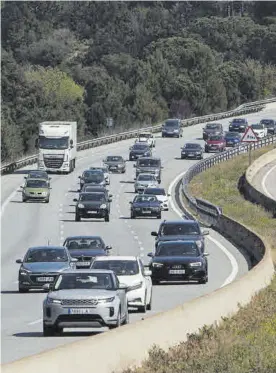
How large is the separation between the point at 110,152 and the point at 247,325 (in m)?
85.0

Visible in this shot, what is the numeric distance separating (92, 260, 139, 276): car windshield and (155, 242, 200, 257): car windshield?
585cm

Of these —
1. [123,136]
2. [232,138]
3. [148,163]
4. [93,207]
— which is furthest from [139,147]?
[93,207]

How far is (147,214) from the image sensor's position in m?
62.3

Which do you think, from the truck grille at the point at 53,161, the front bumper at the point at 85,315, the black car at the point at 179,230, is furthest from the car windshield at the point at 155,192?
the front bumper at the point at 85,315

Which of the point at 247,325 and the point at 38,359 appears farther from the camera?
the point at 247,325

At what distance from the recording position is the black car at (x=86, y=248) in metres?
36.7

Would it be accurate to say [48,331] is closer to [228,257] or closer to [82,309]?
[82,309]

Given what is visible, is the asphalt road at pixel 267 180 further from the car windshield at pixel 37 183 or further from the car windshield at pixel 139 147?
the car windshield at pixel 37 183

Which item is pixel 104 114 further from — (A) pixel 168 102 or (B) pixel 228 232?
(B) pixel 228 232

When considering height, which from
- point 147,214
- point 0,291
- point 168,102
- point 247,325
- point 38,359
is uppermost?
point 38,359

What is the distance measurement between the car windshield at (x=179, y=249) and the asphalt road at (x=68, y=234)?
3.14 ft

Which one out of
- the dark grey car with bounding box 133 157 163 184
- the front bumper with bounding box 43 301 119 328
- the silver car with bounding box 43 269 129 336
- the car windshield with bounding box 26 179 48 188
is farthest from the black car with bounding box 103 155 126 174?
the front bumper with bounding box 43 301 119 328

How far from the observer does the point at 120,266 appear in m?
28.9

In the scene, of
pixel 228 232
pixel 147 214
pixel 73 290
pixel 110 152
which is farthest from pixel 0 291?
pixel 110 152
